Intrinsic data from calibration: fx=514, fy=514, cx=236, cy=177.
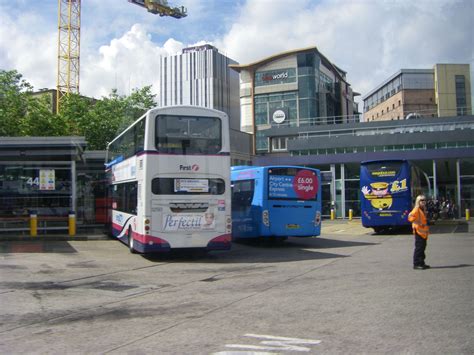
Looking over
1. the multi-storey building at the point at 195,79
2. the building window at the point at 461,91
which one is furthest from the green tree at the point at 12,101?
the building window at the point at 461,91

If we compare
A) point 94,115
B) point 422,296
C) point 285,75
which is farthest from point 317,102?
point 422,296

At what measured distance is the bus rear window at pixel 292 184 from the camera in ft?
59.5

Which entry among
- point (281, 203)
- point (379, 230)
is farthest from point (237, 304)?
point (379, 230)

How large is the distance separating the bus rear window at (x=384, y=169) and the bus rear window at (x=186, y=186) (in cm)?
1204

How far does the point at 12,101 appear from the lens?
3603 centimetres

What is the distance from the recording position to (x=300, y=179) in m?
18.6

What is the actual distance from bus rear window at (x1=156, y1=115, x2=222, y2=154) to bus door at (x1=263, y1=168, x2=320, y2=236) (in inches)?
157

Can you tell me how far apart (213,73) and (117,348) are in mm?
53057

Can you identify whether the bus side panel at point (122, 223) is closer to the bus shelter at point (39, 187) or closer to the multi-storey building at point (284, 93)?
the bus shelter at point (39, 187)

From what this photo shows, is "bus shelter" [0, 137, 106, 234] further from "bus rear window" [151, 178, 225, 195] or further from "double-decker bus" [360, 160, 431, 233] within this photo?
"double-decker bus" [360, 160, 431, 233]

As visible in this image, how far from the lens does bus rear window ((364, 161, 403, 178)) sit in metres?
24.1

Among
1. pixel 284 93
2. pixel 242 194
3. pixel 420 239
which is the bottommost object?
pixel 420 239

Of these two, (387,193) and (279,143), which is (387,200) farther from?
(279,143)

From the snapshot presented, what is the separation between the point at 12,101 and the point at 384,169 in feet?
85.4
